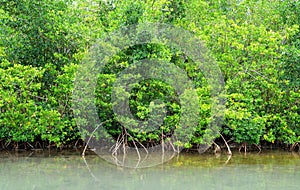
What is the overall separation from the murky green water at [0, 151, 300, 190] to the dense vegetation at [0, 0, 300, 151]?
719 millimetres

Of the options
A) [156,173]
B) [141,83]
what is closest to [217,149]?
[141,83]

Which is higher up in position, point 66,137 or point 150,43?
point 150,43

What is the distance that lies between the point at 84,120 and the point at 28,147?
6.24 feet

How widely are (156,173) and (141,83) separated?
9.05 feet

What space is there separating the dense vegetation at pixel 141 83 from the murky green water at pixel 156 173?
719 millimetres

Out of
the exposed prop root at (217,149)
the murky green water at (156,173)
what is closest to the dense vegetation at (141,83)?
the exposed prop root at (217,149)

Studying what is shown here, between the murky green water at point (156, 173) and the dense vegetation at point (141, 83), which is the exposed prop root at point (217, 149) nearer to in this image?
the dense vegetation at point (141, 83)

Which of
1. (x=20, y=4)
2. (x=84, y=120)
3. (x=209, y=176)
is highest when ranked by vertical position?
(x=20, y=4)

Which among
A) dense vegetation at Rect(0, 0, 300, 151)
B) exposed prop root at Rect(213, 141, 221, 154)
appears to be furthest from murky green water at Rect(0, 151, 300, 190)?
dense vegetation at Rect(0, 0, 300, 151)

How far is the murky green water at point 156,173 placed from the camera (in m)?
7.16

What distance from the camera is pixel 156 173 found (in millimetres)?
8133

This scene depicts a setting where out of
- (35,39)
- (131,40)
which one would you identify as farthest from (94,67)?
(35,39)

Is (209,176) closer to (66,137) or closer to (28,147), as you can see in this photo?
(66,137)

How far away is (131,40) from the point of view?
10109 mm
